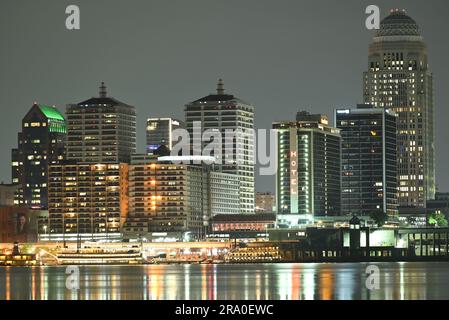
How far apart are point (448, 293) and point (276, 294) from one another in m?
14.4

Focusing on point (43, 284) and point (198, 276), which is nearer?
point (43, 284)

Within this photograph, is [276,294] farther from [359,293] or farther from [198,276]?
[198,276]

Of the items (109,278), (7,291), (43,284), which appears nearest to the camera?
(7,291)

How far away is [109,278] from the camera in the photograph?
161m

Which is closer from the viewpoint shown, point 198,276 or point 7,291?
point 7,291
